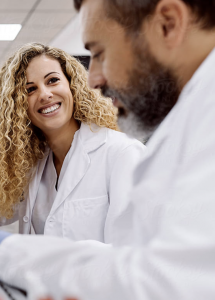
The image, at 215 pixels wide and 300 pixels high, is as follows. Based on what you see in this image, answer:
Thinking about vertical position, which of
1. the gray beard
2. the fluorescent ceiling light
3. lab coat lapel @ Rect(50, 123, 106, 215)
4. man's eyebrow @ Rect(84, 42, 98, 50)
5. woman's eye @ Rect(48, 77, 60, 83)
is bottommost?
lab coat lapel @ Rect(50, 123, 106, 215)

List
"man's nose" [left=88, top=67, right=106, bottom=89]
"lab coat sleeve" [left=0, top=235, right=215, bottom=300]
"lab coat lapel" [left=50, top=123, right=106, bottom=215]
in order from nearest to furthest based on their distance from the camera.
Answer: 1. "lab coat sleeve" [left=0, top=235, right=215, bottom=300]
2. "man's nose" [left=88, top=67, right=106, bottom=89]
3. "lab coat lapel" [left=50, top=123, right=106, bottom=215]

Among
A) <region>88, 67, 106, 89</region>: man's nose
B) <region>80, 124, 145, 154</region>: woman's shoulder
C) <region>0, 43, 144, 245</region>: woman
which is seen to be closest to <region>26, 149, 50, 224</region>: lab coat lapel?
<region>0, 43, 144, 245</region>: woman

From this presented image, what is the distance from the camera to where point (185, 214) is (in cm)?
29

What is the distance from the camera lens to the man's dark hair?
1.14ft

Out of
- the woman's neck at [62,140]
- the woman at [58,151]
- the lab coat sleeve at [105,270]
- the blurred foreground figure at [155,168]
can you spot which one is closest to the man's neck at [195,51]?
the blurred foreground figure at [155,168]

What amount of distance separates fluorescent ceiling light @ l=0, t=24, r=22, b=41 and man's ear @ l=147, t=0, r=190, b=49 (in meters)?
0.34

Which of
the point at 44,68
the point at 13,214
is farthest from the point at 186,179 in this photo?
the point at 13,214

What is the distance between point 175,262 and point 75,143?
0.50 meters

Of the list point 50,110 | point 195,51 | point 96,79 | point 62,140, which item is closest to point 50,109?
point 50,110

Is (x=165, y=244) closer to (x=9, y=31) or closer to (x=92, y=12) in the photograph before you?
(x=92, y=12)

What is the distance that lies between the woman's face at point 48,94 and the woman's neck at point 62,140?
0.10 ft

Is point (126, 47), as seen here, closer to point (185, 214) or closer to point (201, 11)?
point (201, 11)

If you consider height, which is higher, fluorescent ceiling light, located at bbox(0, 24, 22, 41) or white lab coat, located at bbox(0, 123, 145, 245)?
fluorescent ceiling light, located at bbox(0, 24, 22, 41)

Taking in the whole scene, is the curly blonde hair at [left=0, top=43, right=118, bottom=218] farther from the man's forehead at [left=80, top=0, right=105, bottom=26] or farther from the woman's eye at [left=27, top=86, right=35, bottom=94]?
the man's forehead at [left=80, top=0, right=105, bottom=26]
